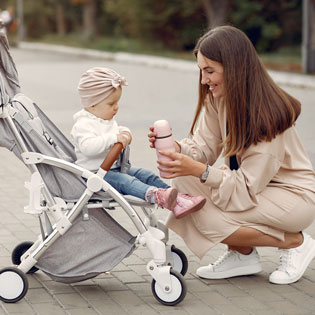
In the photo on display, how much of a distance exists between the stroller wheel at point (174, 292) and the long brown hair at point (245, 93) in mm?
726

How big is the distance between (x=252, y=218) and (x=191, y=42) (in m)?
26.9

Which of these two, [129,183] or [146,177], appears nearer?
[129,183]

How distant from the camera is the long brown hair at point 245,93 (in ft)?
15.1

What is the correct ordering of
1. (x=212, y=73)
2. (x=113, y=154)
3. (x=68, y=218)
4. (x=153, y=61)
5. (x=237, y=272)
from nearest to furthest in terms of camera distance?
1. (x=113, y=154)
2. (x=68, y=218)
3. (x=212, y=73)
4. (x=237, y=272)
5. (x=153, y=61)

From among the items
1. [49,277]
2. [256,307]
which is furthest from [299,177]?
[49,277]

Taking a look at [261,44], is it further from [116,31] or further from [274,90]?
[274,90]

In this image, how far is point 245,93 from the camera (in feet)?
15.2

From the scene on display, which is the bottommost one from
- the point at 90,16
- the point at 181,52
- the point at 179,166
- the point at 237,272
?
the point at 90,16

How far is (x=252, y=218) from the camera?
15.5ft

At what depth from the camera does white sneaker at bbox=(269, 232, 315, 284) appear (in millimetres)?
4891

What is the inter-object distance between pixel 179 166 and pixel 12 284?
1.03 m

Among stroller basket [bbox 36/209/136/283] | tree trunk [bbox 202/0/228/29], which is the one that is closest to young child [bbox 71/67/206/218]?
stroller basket [bbox 36/209/136/283]

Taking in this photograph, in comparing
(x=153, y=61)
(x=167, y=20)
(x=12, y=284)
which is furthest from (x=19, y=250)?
(x=167, y=20)

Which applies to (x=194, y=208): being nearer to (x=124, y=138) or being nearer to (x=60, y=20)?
(x=124, y=138)
